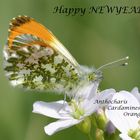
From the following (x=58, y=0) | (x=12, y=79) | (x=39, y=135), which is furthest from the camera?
(x=58, y=0)

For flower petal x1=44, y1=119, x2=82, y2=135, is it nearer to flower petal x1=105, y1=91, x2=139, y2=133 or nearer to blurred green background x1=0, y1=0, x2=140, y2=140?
flower petal x1=105, y1=91, x2=139, y2=133

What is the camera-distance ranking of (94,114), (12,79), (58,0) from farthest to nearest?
(58,0)
(12,79)
(94,114)

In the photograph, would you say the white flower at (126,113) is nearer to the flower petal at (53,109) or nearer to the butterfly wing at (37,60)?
the flower petal at (53,109)

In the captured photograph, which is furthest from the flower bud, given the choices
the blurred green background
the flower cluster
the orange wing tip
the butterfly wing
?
the blurred green background

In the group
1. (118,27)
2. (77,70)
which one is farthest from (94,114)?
(118,27)

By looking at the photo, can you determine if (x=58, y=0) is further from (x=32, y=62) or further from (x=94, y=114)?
(x=94, y=114)

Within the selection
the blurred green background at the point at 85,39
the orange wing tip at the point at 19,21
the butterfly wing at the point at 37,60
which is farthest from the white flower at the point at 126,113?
the blurred green background at the point at 85,39
